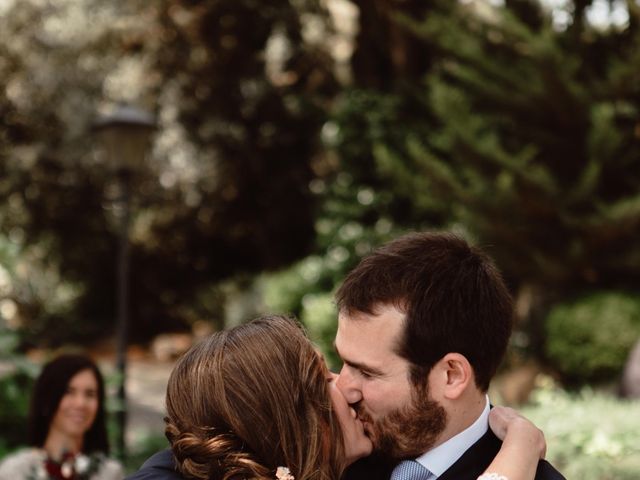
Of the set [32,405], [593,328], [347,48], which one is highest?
[347,48]

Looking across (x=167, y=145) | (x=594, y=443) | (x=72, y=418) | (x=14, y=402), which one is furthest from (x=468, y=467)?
(x=167, y=145)

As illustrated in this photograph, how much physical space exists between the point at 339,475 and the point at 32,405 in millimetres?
2710

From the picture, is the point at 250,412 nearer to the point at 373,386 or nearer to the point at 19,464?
the point at 373,386

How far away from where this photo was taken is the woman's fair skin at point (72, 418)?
426cm

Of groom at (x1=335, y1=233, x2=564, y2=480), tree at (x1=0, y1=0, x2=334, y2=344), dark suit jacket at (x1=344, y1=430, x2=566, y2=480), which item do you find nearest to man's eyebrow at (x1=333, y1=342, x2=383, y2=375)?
groom at (x1=335, y1=233, x2=564, y2=480)

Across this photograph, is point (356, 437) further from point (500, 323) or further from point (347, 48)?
point (347, 48)

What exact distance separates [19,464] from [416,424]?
275 centimetres

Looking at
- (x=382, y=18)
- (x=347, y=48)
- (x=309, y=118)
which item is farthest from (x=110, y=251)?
(x=382, y=18)

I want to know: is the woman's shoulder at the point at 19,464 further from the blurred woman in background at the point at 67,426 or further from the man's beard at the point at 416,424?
the man's beard at the point at 416,424

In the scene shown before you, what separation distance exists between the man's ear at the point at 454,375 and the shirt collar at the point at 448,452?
0.41 ft

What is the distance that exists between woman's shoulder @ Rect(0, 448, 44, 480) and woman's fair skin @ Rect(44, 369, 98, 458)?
0.11m

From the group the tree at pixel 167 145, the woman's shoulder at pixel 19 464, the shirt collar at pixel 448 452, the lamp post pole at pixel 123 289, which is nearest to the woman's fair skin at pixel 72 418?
the woman's shoulder at pixel 19 464

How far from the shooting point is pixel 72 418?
14.0ft

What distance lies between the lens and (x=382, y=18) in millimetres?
12961
